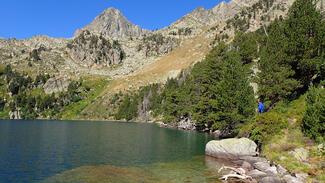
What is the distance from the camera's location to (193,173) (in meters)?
47.4

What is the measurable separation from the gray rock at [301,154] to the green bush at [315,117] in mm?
2774

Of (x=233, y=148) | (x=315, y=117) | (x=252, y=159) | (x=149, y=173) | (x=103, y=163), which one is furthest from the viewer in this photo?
(x=233, y=148)

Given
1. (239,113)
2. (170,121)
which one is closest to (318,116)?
(239,113)

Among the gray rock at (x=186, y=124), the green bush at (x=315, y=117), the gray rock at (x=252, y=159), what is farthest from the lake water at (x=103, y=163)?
the gray rock at (x=186, y=124)

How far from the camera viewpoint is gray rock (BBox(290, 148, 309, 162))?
151ft

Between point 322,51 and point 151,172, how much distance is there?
40072mm

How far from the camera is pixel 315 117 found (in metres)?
48.2

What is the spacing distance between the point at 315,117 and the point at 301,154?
5.52 meters

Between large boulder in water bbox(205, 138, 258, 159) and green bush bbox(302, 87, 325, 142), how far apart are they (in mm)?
8510

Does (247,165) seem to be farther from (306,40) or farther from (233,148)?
(306,40)

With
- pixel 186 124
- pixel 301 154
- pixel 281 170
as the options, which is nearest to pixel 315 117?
pixel 301 154

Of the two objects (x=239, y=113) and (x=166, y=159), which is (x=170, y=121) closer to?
(x=239, y=113)

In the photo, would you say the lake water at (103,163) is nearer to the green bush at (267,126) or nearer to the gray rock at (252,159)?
the gray rock at (252,159)

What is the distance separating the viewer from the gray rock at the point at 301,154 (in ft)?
151
